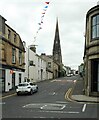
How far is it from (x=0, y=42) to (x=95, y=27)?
38.7 ft

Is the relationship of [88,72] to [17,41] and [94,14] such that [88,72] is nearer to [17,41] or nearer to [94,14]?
[94,14]

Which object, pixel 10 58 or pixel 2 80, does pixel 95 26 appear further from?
pixel 10 58

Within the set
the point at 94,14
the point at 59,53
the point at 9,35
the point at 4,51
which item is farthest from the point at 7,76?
the point at 59,53

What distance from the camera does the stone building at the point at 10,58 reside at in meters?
31.9

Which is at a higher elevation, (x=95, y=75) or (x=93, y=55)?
(x=93, y=55)

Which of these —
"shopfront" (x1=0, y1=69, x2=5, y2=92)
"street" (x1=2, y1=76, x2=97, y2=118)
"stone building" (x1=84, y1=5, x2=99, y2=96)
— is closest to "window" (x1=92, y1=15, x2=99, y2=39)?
"stone building" (x1=84, y1=5, x2=99, y2=96)

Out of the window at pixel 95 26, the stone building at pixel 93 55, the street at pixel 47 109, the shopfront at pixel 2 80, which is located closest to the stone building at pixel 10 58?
the shopfront at pixel 2 80

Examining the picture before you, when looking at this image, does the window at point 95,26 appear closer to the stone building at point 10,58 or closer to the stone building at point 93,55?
the stone building at point 93,55

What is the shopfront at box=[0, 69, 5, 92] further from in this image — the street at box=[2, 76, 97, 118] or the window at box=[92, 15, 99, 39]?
the window at box=[92, 15, 99, 39]

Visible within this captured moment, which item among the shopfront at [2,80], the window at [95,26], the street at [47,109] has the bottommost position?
the street at [47,109]

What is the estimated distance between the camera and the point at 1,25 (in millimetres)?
31750

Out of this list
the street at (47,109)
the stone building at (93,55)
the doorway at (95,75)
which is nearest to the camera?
the street at (47,109)

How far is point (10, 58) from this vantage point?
3531cm

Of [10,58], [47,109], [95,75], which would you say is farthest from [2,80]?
[47,109]
